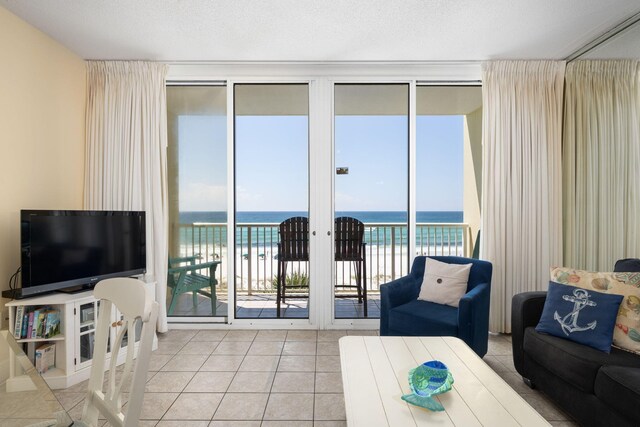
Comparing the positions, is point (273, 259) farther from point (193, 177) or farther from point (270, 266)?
point (193, 177)

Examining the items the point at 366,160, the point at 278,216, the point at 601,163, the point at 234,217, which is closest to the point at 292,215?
the point at 278,216

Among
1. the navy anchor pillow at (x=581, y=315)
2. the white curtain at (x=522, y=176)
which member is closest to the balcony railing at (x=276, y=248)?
the white curtain at (x=522, y=176)

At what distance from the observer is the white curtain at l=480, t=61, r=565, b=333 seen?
330cm

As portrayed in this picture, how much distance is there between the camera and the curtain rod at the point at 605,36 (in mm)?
2627

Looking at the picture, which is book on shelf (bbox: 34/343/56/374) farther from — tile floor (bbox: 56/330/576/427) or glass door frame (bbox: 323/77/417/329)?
glass door frame (bbox: 323/77/417/329)

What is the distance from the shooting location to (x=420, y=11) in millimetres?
Result: 2502

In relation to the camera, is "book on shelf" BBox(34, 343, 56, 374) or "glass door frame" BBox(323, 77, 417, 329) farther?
"glass door frame" BBox(323, 77, 417, 329)

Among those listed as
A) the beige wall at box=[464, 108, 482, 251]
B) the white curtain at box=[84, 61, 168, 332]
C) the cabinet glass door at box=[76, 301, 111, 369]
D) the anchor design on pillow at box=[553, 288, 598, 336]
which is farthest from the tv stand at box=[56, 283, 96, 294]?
the beige wall at box=[464, 108, 482, 251]

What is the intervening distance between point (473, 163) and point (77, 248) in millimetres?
3974

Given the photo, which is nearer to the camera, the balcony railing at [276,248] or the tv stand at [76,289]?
the tv stand at [76,289]

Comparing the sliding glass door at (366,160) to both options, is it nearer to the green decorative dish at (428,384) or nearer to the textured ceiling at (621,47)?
the textured ceiling at (621,47)

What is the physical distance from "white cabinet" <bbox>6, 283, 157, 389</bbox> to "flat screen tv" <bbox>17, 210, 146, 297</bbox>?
0.13 meters

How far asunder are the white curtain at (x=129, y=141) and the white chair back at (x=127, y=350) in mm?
2237

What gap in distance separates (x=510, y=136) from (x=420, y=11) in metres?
1.58
